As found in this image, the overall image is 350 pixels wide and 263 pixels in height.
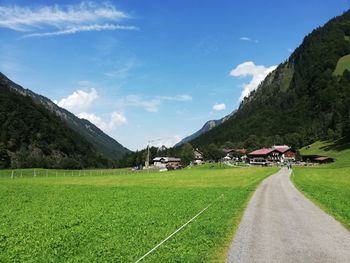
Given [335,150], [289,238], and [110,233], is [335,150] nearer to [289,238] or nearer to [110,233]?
[289,238]

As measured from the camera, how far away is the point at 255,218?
948 inches

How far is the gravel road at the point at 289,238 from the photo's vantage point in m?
14.1

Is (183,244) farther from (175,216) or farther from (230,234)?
(175,216)

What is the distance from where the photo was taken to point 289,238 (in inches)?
693

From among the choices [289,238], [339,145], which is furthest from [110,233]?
[339,145]

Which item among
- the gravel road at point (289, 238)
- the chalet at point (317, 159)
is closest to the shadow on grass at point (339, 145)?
the chalet at point (317, 159)

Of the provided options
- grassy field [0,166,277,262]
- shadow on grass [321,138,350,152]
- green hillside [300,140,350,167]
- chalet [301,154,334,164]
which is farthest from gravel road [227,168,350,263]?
shadow on grass [321,138,350,152]

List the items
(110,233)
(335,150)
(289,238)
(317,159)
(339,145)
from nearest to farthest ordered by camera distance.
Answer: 1. (289,238)
2. (110,233)
3. (317,159)
4. (335,150)
5. (339,145)

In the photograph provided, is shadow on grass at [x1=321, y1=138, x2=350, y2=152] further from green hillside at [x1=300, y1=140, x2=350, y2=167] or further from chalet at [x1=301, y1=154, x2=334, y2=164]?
chalet at [x1=301, y1=154, x2=334, y2=164]

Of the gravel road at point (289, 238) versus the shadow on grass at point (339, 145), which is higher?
the shadow on grass at point (339, 145)

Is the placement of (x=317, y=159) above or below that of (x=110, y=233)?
above

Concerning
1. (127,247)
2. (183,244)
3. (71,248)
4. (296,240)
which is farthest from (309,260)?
(71,248)

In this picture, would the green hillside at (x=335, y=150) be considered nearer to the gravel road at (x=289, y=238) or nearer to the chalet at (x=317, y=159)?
the chalet at (x=317, y=159)

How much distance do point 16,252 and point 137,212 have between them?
1255cm
